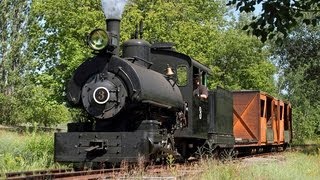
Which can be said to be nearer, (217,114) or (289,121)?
(217,114)

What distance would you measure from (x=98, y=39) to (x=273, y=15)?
3923 millimetres

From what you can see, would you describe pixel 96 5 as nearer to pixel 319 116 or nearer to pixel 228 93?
pixel 228 93

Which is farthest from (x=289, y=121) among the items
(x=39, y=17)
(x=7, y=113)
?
(x=7, y=113)

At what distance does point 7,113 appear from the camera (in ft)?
131

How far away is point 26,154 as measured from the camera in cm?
1341

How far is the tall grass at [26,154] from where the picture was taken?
39.1ft

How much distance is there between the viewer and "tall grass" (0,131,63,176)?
11.9m

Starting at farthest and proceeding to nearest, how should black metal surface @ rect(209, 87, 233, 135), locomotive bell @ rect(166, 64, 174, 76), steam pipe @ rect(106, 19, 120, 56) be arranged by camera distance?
black metal surface @ rect(209, 87, 233, 135), locomotive bell @ rect(166, 64, 174, 76), steam pipe @ rect(106, 19, 120, 56)

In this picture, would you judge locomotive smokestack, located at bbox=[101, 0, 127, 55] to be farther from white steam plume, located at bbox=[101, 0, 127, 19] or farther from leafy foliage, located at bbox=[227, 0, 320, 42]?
leafy foliage, located at bbox=[227, 0, 320, 42]

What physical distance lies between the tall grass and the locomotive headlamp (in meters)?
3.19

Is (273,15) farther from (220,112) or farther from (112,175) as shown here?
(220,112)

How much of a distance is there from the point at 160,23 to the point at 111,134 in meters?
17.9

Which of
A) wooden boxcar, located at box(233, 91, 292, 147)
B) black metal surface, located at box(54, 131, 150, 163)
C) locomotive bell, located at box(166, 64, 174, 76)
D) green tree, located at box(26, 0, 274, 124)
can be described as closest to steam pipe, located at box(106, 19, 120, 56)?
black metal surface, located at box(54, 131, 150, 163)

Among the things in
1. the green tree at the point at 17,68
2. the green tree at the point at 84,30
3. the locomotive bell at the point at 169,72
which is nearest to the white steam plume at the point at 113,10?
the locomotive bell at the point at 169,72
